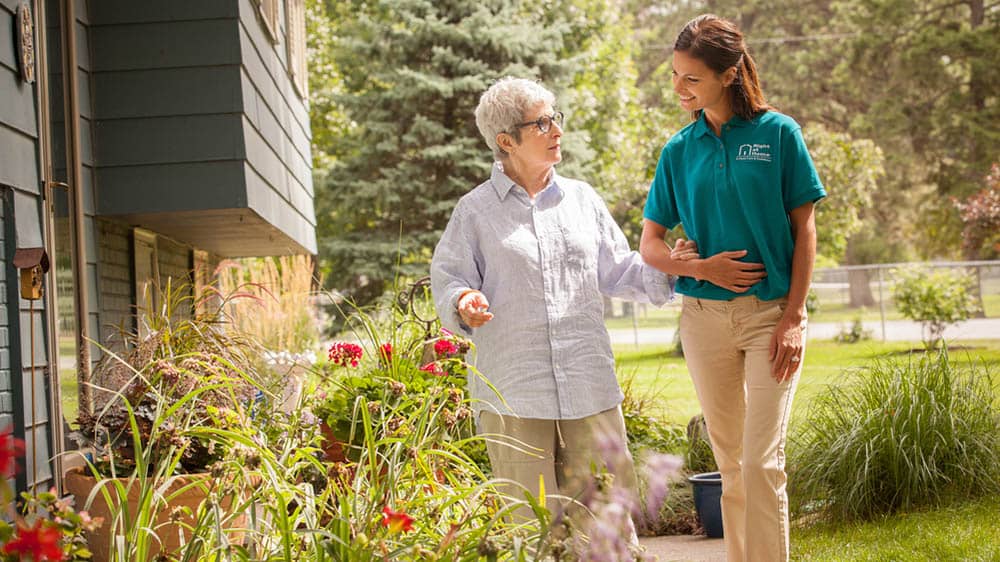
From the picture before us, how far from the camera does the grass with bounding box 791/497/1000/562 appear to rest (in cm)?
370

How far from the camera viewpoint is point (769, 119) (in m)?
3.04

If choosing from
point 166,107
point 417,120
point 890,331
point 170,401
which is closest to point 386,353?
point 166,107

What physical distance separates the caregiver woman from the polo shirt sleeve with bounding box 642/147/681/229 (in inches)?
5.0

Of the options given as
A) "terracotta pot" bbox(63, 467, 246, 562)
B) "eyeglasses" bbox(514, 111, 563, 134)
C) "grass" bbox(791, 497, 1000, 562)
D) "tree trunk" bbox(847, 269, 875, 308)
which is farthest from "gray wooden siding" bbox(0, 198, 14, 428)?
"tree trunk" bbox(847, 269, 875, 308)

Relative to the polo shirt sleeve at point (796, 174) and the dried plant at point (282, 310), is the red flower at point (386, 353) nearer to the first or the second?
the polo shirt sleeve at point (796, 174)

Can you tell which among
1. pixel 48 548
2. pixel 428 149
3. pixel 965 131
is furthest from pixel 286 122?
pixel 965 131

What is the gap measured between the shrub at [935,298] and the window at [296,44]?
30.0 ft

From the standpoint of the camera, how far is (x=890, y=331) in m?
19.0

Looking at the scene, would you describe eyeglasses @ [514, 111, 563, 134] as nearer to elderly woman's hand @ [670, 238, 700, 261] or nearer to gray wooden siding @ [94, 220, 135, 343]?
elderly woman's hand @ [670, 238, 700, 261]

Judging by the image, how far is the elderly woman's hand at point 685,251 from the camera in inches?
120

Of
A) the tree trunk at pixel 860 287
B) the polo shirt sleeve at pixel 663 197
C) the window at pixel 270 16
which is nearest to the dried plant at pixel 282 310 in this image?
the window at pixel 270 16

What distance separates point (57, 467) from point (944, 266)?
15.3 meters

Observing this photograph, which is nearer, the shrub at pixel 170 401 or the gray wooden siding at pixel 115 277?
the shrub at pixel 170 401

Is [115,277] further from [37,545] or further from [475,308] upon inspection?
[37,545]
